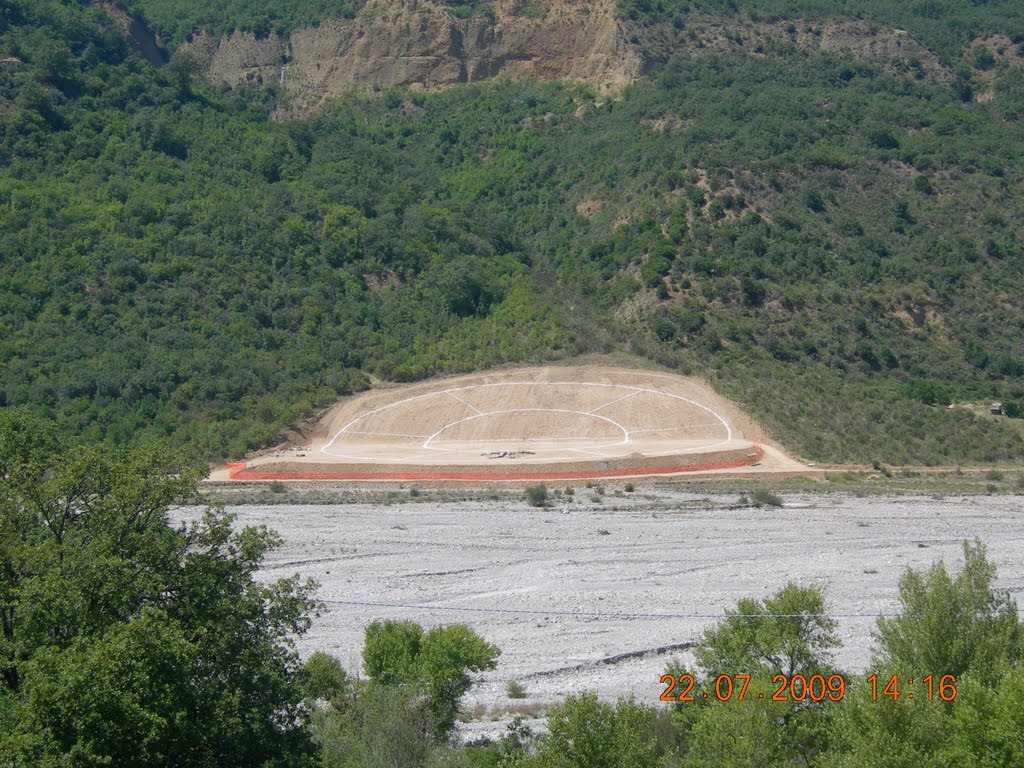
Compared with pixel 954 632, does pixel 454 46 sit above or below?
above

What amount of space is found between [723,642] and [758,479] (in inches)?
965

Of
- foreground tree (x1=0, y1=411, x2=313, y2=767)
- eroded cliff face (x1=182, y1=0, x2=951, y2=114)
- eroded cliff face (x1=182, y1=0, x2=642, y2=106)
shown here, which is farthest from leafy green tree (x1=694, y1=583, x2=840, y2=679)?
eroded cliff face (x1=182, y1=0, x2=642, y2=106)

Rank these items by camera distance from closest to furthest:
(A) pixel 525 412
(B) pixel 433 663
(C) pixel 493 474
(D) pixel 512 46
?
(B) pixel 433 663, (C) pixel 493 474, (A) pixel 525 412, (D) pixel 512 46

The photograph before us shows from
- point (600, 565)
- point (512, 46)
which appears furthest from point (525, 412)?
point (512, 46)

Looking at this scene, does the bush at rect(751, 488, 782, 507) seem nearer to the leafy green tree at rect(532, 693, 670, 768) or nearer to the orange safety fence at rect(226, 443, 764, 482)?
the orange safety fence at rect(226, 443, 764, 482)

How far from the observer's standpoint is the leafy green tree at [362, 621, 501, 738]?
822 inches

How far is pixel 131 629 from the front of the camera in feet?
48.1

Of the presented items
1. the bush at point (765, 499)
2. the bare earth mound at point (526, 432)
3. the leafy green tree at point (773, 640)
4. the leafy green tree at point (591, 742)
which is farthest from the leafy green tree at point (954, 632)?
the bare earth mound at point (526, 432)

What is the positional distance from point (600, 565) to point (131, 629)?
2215cm

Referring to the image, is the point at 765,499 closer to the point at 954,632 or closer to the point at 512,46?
the point at 954,632

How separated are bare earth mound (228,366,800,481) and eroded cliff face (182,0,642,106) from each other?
35533mm

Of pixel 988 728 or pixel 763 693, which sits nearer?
pixel 988 728

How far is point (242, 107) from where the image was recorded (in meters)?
77.2
